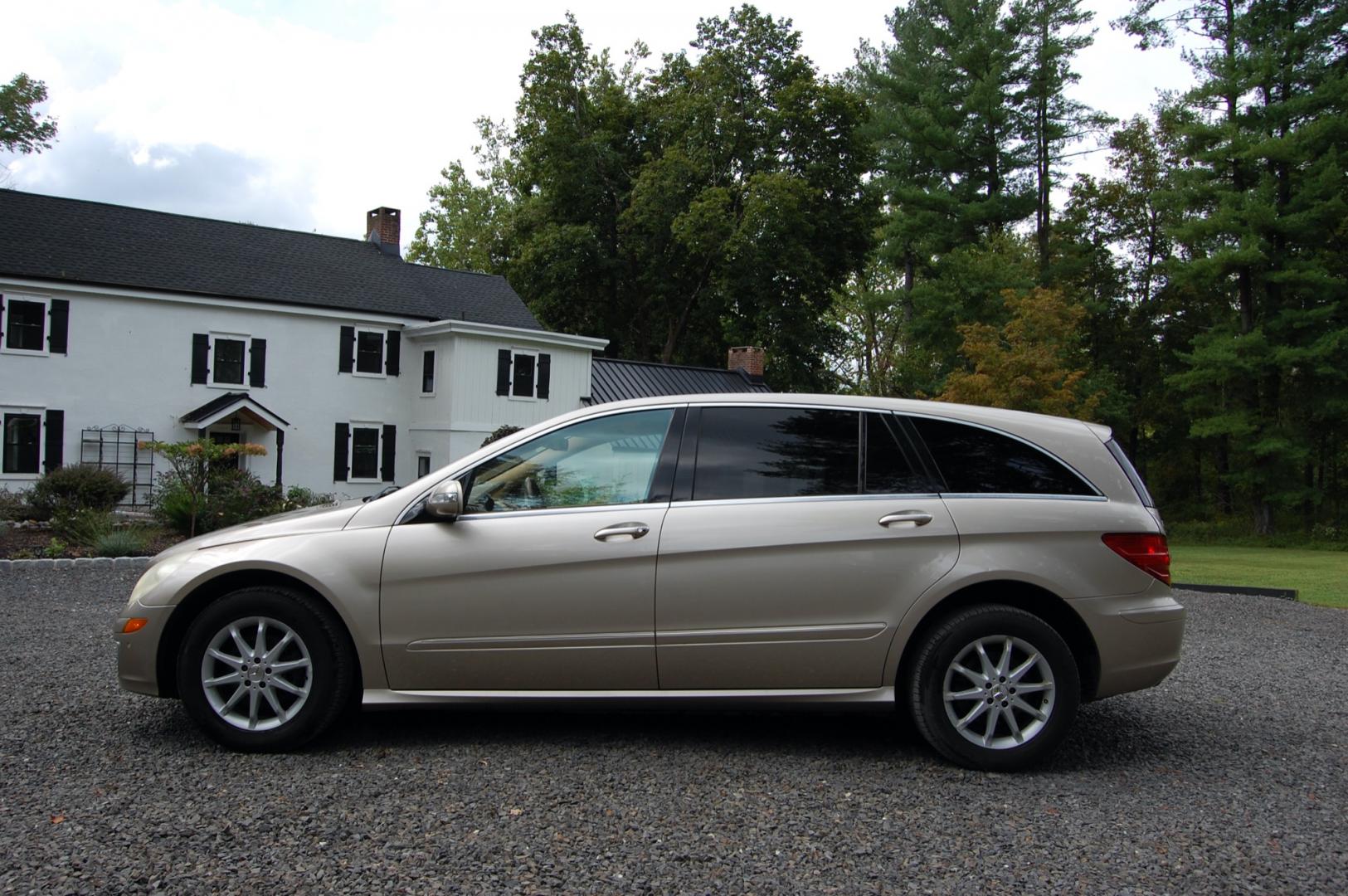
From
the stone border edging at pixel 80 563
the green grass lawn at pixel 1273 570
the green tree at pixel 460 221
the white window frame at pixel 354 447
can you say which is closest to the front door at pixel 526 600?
the green grass lawn at pixel 1273 570

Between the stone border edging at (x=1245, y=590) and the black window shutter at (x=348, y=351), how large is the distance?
77.0ft

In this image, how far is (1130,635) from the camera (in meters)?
4.61

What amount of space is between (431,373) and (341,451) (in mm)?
3549

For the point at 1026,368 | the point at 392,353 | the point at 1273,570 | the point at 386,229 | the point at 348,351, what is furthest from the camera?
the point at 386,229

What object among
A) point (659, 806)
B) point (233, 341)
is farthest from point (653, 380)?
point (659, 806)

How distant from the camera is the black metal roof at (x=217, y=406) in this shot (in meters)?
26.4

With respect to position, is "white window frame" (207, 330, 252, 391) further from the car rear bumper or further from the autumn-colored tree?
the car rear bumper

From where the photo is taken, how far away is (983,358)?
21359 millimetres

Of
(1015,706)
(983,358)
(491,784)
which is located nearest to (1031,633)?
(1015,706)

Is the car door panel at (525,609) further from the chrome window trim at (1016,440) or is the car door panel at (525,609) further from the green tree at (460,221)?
the green tree at (460,221)

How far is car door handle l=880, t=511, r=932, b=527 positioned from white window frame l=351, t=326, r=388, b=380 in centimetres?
2723

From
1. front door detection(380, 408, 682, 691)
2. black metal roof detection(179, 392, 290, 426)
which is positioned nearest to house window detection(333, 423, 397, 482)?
black metal roof detection(179, 392, 290, 426)

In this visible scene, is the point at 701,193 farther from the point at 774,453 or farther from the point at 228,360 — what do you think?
the point at 774,453

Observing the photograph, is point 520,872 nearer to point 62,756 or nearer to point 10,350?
point 62,756
